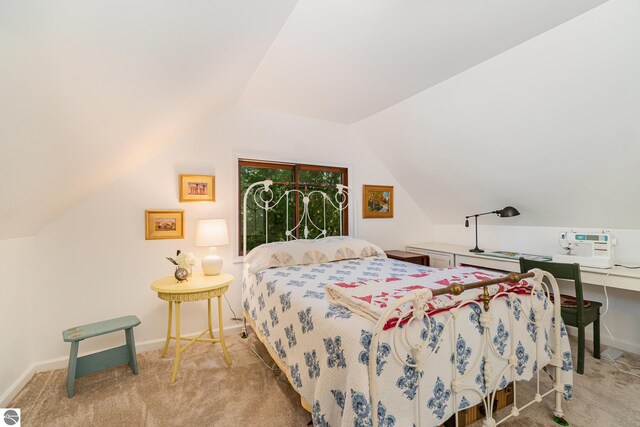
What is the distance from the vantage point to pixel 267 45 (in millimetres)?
1917

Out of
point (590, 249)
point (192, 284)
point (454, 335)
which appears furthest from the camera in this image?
point (590, 249)

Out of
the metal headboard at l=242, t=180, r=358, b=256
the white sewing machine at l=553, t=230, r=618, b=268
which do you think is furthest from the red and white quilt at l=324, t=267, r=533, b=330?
the metal headboard at l=242, t=180, r=358, b=256

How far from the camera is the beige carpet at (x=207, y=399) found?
1.73 m

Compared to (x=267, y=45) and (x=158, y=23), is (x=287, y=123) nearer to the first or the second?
(x=267, y=45)

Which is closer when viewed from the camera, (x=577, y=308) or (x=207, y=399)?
(x=207, y=399)

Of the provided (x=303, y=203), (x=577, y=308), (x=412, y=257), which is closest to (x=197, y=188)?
(x=303, y=203)

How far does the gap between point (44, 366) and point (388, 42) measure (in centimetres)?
362

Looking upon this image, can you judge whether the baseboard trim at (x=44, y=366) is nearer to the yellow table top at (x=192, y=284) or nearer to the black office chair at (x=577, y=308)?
the yellow table top at (x=192, y=284)

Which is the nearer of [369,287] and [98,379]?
[369,287]

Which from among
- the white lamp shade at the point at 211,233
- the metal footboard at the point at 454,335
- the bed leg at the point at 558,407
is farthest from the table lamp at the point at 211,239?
the bed leg at the point at 558,407

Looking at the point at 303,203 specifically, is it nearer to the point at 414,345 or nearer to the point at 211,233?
the point at 211,233

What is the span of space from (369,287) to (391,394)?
0.61m

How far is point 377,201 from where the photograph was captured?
3975mm

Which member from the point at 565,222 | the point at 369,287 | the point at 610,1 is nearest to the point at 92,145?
the point at 369,287
